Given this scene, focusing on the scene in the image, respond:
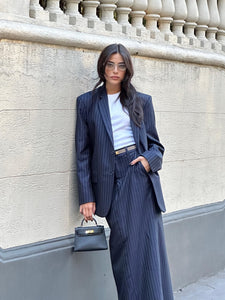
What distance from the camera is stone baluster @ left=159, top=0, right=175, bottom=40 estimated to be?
18.1 ft

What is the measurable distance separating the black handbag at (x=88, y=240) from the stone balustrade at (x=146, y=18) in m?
1.47

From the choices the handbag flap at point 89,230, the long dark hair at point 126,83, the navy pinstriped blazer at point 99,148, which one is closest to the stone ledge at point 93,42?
the long dark hair at point 126,83

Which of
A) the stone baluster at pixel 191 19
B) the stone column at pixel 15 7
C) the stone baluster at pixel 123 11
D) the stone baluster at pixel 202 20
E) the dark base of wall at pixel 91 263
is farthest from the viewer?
the stone baluster at pixel 202 20

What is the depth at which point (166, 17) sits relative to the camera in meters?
5.58

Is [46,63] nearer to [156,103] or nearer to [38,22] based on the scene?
[38,22]

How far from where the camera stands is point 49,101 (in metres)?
4.50

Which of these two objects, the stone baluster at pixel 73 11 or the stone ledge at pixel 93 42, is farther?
the stone baluster at pixel 73 11

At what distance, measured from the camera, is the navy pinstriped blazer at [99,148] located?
14.9 ft

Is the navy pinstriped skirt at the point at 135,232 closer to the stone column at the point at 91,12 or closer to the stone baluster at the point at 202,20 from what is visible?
the stone column at the point at 91,12

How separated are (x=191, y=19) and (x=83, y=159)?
202 cm

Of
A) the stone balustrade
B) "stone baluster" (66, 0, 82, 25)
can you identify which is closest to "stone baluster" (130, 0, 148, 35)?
the stone balustrade

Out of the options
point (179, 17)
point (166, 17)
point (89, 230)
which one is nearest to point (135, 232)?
point (89, 230)

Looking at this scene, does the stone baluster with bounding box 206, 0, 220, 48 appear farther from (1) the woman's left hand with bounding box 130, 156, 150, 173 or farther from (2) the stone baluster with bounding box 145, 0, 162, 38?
(1) the woman's left hand with bounding box 130, 156, 150, 173

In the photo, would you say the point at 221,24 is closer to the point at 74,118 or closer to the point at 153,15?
the point at 153,15
